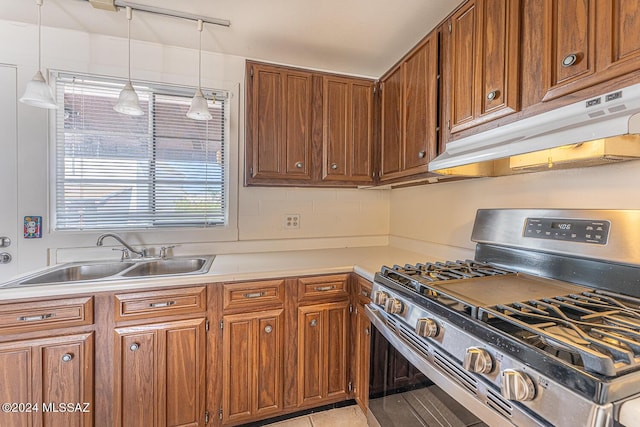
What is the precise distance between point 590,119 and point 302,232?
1774mm

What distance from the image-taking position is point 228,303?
149cm

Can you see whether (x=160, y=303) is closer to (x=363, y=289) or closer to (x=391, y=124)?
(x=363, y=289)

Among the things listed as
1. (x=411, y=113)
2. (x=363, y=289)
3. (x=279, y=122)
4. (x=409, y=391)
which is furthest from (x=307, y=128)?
(x=409, y=391)

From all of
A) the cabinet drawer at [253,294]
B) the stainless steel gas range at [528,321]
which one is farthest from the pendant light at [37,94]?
the stainless steel gas range at [528,321]

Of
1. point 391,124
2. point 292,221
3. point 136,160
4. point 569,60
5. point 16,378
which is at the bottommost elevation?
point 16,378

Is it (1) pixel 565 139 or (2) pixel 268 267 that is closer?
(1) pixel 565 139

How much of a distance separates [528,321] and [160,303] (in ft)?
4.90

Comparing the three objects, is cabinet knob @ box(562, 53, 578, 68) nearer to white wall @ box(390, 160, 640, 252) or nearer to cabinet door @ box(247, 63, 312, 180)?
white wall @ box(390, 160, 640, 252)

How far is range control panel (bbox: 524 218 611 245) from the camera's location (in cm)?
99

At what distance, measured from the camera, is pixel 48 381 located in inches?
49.1

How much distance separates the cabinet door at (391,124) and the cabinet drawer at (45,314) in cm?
178

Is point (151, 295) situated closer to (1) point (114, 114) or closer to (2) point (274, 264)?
(2) point (274, 264)

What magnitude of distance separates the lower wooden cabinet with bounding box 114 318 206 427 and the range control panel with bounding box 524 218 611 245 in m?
1.61

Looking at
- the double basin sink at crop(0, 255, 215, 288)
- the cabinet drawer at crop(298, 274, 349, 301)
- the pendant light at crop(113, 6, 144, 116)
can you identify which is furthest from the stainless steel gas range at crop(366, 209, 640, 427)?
the pendant light at crop(113, 6, 144, 116)
